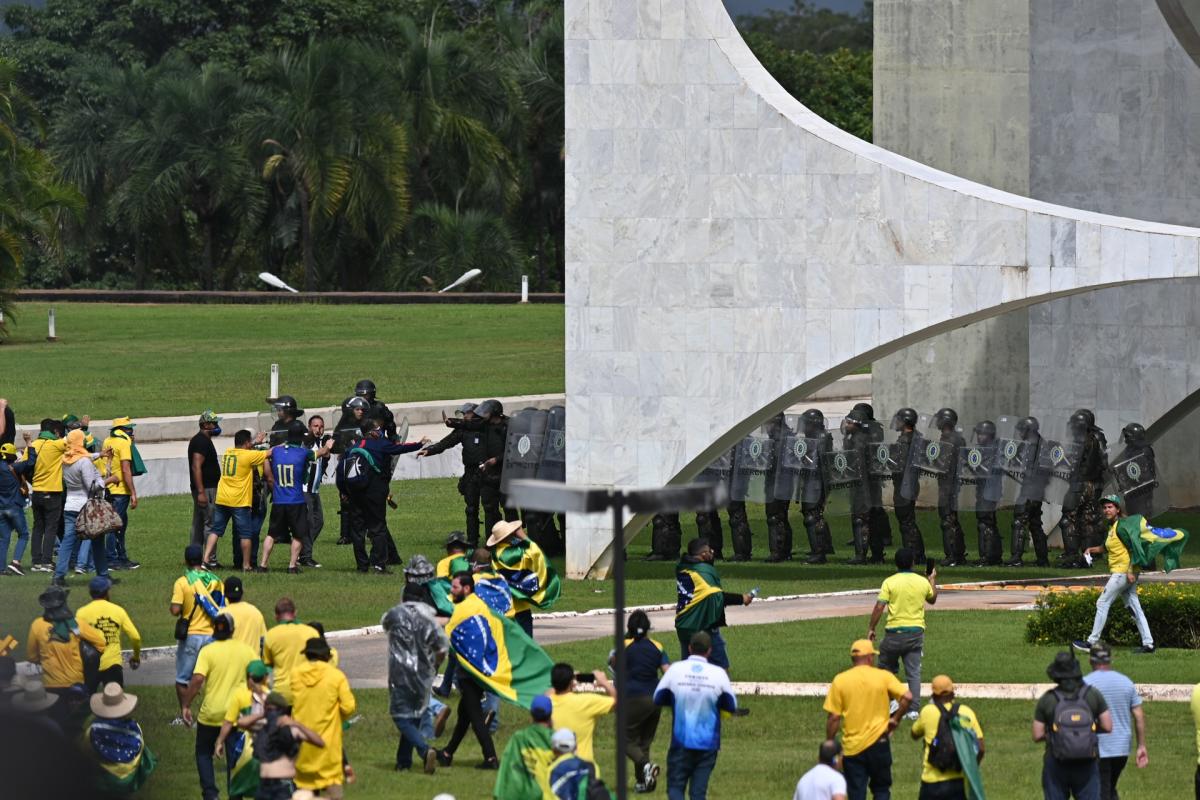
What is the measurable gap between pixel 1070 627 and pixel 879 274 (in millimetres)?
5013

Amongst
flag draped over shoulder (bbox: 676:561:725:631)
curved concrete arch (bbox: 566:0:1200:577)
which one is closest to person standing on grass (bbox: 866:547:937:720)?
flag draped over shoulder (bbox: 676:561:725:631)

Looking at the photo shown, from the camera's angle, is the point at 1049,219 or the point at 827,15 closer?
the point at 1049,219

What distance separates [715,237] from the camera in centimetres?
2317

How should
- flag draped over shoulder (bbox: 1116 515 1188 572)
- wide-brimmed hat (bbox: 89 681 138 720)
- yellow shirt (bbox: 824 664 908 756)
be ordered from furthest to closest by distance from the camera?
flag draped over shoulder (bbox: 1116 515 1188 572) < yellow shirt (bbox: 824 664 908 756) < wide-brimmed hat (bbox: 89 681 138 720)

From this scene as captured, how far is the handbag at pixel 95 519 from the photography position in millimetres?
20469

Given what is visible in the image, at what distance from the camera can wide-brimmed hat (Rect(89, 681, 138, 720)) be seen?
10.6 m

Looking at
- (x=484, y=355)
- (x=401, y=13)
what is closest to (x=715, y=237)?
(x=484, y=355)

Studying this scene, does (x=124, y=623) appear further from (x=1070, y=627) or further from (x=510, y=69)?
(x=510, y=69)

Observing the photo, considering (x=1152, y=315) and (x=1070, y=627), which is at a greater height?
(x=1152, y=315)

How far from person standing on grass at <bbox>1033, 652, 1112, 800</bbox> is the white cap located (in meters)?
2.82

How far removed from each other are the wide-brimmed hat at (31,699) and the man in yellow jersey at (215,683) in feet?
18.6

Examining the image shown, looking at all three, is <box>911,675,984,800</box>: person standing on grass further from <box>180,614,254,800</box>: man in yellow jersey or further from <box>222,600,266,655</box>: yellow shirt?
<box>222,600,266,655</box>: yellow shirt

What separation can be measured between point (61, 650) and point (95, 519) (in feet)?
26.3

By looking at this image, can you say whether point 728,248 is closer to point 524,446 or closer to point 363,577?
point 524,446
